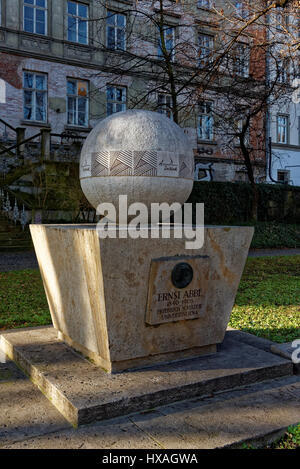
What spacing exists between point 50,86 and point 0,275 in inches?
480

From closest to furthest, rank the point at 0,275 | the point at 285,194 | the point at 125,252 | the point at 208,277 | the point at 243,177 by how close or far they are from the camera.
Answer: the point at 125,252
the point at 208,277
the point at 0,275
the point at 285,194
the point at 243,177

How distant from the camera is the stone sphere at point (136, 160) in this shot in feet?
12.5

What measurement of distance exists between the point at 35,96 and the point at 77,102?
1957mm

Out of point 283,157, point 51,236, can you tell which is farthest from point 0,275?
point 283,157

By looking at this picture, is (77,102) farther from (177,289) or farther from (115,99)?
(177,289)

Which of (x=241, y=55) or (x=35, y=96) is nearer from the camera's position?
(x=241, y=55)

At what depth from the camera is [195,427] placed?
9.18 feet

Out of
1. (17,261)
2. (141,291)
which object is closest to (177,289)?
(141,291)

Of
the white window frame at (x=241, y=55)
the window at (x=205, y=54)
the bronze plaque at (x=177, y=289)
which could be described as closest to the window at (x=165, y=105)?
the window at (x=205, y=54)

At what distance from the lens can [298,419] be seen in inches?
116

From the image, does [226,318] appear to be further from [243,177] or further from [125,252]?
[243,177]

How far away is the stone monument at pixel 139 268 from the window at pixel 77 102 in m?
15.9

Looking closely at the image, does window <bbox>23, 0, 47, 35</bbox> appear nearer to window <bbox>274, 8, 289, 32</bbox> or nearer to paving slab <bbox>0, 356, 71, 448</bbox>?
window <bbox>274, 8, 289, 32</bbox>
